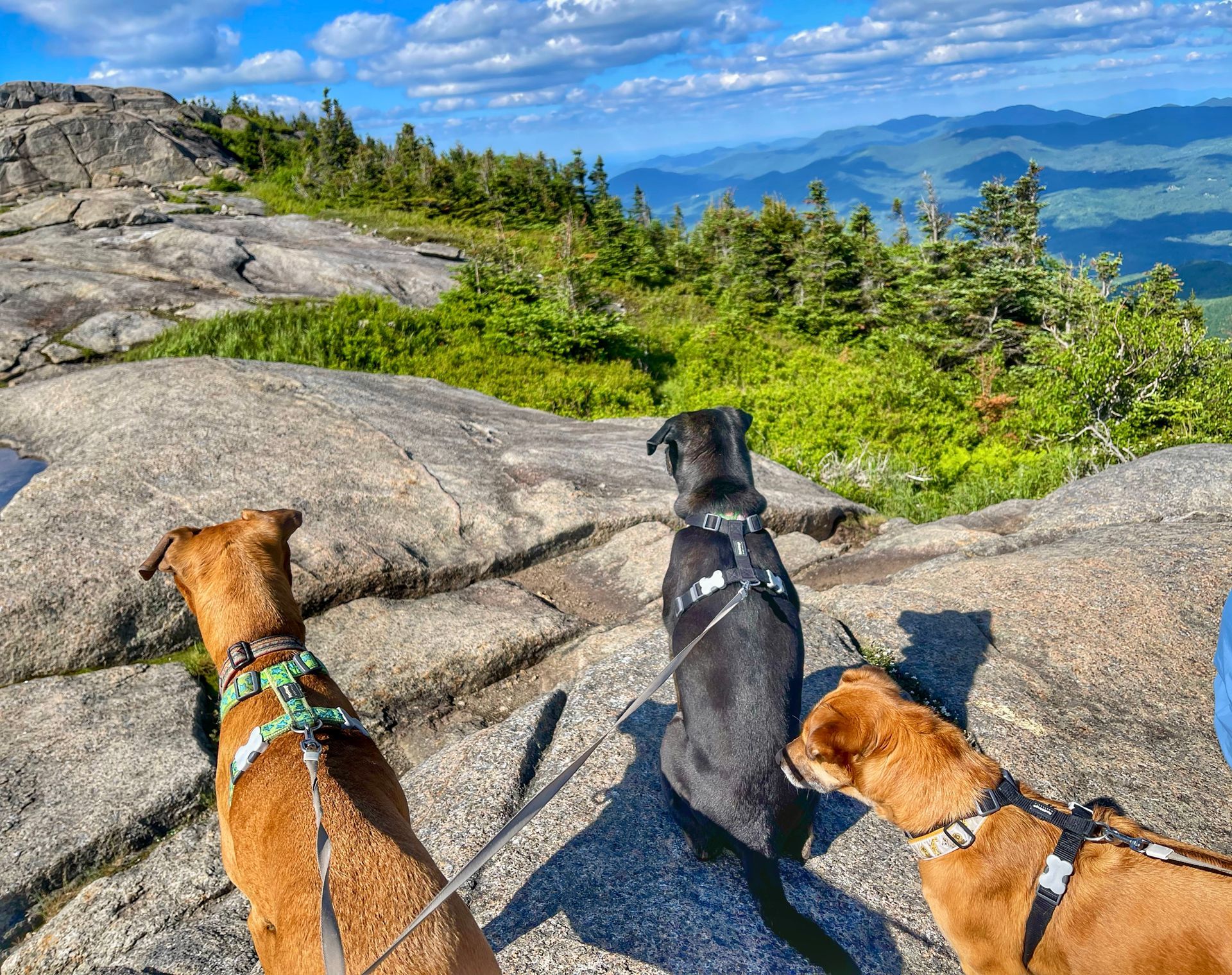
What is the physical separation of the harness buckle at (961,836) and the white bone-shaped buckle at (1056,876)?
24 centimetres

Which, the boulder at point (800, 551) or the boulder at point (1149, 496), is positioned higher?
the boulder at point (1149, 496)

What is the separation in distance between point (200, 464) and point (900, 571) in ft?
21.0

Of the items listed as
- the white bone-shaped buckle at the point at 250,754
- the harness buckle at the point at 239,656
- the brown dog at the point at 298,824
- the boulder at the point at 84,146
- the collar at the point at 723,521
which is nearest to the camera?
the brown dog at the point at 298,824

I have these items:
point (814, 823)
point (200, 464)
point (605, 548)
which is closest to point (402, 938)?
point (814, 823)

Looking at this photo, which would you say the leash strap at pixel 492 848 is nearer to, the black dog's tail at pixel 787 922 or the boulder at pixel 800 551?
the black dog's tail at pixel 787 922

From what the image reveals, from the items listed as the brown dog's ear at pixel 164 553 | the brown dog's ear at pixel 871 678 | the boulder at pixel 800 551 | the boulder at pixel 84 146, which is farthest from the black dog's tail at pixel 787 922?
the boulder at pixel 84 146

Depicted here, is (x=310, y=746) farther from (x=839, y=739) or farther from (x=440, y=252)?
(x=440, y=252)

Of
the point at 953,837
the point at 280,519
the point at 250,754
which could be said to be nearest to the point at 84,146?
the point at 280,519

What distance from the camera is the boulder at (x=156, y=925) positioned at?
3461 mm

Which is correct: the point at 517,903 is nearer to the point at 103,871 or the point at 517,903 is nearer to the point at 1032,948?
the point at 1032,948

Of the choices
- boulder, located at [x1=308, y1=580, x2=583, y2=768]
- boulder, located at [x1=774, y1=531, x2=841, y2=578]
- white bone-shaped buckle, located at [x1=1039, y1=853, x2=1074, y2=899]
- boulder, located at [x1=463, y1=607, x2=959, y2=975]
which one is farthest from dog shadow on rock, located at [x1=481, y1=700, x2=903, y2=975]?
boulder, located at [x1=774, y1=531, x2=841, y2=578]

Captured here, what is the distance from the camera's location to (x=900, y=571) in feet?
23.0

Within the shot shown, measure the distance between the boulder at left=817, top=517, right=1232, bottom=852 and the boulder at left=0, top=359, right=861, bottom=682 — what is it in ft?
8.60

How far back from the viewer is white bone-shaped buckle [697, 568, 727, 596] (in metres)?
3.83
